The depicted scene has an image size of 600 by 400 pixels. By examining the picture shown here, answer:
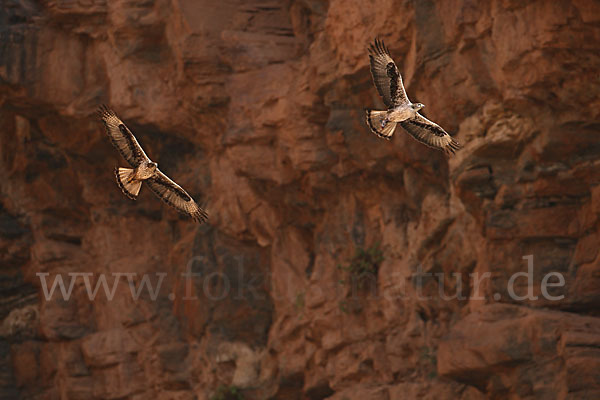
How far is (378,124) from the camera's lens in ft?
39.9

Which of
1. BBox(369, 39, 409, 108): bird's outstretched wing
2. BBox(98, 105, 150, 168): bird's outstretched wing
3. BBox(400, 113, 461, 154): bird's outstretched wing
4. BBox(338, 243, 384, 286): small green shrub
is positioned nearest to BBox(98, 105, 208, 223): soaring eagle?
BBox(98, 105, 150, 168): bird's outstretched wing

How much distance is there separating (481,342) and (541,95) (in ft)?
9.84

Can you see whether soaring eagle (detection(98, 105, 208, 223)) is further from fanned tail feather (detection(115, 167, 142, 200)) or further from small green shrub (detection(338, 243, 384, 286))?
small green shrub (detection(338, 243, 384, 286))

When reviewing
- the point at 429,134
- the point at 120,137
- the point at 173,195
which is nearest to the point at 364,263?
the point at 173,195

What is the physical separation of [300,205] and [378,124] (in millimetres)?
5695

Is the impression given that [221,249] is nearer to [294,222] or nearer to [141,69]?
[294,222]

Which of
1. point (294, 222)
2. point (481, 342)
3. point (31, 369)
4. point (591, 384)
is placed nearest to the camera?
point (591, 384)

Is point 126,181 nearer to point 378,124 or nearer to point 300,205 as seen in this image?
point 378,124

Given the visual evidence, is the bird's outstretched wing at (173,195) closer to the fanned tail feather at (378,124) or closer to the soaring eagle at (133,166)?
the soaring eagle at (133,166)

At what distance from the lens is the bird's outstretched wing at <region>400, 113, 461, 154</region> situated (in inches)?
492

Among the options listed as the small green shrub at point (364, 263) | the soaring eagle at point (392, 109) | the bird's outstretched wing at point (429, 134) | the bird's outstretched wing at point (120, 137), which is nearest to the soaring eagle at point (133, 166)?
the bird's outstretched wing at point (120, 137)

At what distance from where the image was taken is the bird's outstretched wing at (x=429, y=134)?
41.0 feet

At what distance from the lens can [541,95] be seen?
44.1 feet

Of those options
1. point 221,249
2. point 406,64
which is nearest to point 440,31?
point 406,64
